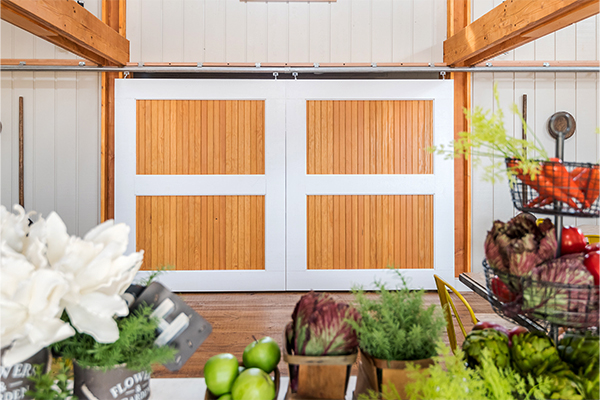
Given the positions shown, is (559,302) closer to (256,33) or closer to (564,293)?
(564,293)

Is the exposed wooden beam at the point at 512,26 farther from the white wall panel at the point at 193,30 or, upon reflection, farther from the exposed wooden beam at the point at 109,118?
the exposed wooden beam at the point at 109,118

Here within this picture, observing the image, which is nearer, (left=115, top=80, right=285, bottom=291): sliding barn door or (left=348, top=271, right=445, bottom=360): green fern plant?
(left=348, top=271, right=445, bottom=360): green fern plant

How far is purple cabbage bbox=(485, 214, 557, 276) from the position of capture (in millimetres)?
729

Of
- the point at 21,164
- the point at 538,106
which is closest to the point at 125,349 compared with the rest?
the point at 21,164

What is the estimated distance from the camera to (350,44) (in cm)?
396

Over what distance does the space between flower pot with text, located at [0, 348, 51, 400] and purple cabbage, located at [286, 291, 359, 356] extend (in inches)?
18.2

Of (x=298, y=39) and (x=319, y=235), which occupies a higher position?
(x=298, y=39)

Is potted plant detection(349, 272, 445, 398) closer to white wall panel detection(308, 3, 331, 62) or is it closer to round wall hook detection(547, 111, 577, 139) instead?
white wall panel detection(308, 3, 331, 62)

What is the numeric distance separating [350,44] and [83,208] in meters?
3.14

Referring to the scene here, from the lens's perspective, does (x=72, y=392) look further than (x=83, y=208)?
No

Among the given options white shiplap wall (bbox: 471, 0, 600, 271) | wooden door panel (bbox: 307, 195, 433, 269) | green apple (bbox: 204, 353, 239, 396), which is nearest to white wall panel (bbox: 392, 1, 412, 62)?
white shiplap wall (bbox: 471, 0, 600, 271)

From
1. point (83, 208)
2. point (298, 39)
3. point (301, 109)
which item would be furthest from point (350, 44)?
point (83, 208)

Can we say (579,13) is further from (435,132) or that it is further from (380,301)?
(380,301)

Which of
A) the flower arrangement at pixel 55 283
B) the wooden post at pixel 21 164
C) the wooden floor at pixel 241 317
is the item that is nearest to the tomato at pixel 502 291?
the flower arrangement at pixel 55 283
